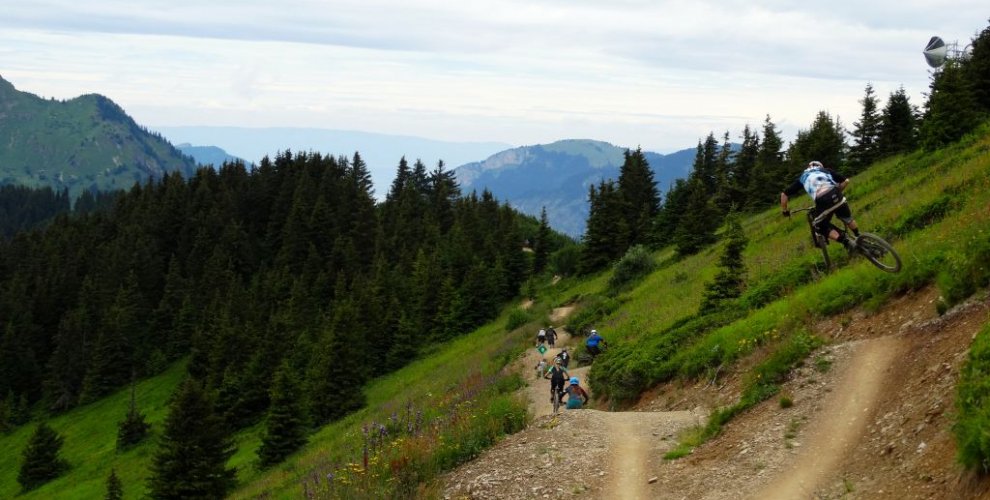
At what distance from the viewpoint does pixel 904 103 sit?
55125mm

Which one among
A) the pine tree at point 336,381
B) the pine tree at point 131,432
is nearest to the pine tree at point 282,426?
the pine tree at point 336,381

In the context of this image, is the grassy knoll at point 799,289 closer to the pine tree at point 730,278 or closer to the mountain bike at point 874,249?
the mountain bike at point 874,249

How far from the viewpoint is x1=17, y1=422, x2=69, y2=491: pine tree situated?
56.9 metres

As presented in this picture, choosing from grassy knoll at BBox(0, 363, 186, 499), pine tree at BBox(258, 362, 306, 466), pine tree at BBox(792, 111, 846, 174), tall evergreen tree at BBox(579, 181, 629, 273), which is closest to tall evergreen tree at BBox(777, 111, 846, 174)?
pine tree at BBox(792, 111, 846, 174)

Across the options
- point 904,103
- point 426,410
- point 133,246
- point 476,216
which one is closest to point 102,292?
point 133,246

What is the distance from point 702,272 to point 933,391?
25956 millimetres

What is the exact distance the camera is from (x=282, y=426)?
125 feet

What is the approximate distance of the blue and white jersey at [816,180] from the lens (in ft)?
46.5

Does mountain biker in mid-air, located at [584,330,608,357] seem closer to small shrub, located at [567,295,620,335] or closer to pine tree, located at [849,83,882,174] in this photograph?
small shrub, located at [567,295,620,335]

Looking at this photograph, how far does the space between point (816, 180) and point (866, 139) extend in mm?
49818

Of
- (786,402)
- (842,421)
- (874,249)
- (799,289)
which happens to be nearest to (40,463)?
(799,289)

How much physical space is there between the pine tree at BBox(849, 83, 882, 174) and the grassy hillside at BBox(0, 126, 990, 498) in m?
18.7

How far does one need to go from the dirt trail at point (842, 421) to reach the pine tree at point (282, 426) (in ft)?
104

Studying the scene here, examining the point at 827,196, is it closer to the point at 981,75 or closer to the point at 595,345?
the point at 595,345
